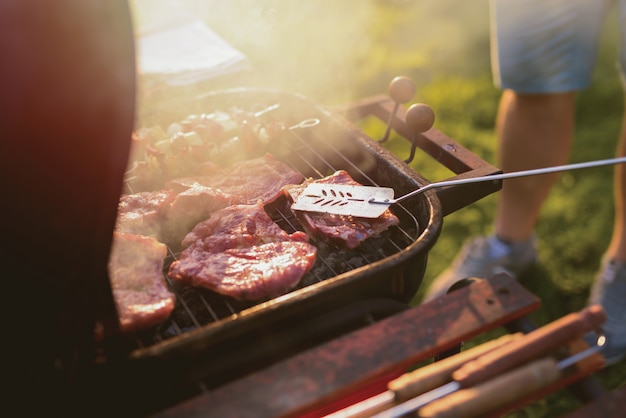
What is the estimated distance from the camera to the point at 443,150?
102 inches

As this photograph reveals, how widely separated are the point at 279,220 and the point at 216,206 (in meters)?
0.26

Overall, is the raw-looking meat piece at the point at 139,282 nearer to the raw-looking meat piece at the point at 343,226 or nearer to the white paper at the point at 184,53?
the raw-looking meat piece at the point at 343,226

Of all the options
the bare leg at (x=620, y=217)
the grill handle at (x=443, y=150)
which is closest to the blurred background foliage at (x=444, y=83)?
the bare leg at (x=620, y=217)

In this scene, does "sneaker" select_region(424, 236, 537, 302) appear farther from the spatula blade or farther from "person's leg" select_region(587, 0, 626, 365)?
the spatula blade

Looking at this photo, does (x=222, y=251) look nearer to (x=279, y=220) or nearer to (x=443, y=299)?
(x=279, y=220)

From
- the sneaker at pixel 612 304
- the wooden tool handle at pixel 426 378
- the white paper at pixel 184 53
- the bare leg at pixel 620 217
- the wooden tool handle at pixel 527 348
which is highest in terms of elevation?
the white paper at pixel 184 53

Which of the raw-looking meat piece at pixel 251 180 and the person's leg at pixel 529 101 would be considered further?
the person's leg at pixel 529 101

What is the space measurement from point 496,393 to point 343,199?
0.97 m

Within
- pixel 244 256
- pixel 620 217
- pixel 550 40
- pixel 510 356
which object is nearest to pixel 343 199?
pixel 244 256

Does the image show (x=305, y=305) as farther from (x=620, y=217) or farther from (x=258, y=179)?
(x=620, y=217)

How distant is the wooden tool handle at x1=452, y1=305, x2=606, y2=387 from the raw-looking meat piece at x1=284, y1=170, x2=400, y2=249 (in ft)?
2.34

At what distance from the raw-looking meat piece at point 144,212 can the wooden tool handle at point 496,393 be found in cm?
130

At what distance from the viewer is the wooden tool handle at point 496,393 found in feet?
4.71

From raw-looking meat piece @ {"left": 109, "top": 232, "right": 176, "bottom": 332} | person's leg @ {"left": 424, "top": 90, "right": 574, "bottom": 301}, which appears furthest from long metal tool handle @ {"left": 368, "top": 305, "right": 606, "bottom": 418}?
person's leg @ {"left": 424, "top": 90, "right": 574, "bottom": 301}
